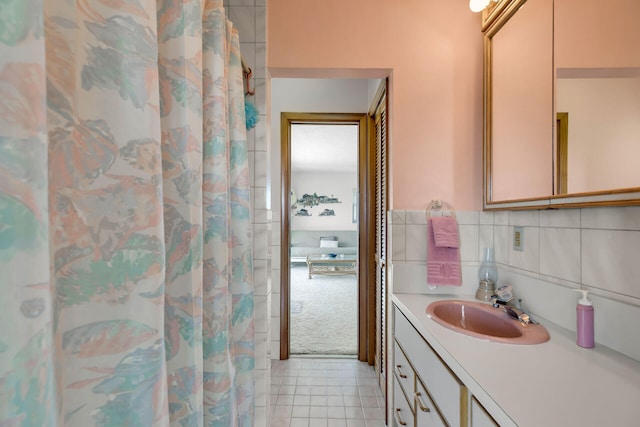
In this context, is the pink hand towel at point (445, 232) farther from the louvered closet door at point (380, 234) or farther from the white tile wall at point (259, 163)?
the white tile wall at point (259, 163)

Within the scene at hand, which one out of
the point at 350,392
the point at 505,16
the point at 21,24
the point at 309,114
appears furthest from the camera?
the point at 309,114

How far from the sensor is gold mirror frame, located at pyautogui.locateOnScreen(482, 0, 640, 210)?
0.83 meters

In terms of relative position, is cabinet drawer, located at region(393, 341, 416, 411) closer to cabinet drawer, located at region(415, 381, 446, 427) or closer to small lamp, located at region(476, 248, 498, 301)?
cabinet drawer, located at region(415, 381, 446, 427)

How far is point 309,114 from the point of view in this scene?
250cm

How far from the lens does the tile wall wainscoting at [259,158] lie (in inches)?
60.3

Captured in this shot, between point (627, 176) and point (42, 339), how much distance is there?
4.30ft

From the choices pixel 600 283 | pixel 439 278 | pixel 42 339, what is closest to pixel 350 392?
pixel 439 278

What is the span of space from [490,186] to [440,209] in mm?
272

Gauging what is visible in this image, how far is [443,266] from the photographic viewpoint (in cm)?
150

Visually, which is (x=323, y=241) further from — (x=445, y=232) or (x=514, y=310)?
(x=514, y=310)

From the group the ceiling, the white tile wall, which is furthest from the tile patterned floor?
the ceiling

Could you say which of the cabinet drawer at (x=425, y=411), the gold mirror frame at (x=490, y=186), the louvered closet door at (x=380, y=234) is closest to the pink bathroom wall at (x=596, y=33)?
the gold mirror frame at (x=490, y=186)

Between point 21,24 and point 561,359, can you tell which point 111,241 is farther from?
point 561,359

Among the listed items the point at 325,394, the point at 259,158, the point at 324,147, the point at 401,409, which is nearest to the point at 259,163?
the point at 259,158
